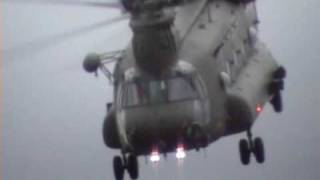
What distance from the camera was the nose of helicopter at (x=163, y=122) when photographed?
97.5ft

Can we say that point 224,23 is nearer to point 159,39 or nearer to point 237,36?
point 237,36

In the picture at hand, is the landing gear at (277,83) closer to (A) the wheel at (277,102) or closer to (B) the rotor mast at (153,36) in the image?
(A) the wheel at (277,102)

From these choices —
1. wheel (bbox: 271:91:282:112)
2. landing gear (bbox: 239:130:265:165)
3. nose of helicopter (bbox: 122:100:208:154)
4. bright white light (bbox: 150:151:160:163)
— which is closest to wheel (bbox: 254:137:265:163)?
landing gear (bbox: 239:130:265:165)

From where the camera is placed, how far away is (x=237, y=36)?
34.9m

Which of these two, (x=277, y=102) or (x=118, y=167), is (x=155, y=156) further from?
(x=277, y=102)

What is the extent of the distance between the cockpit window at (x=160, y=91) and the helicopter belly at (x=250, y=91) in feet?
7.80

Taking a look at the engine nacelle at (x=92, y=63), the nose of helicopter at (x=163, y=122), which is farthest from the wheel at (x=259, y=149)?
the engine nacelle at (x=92, y=63)

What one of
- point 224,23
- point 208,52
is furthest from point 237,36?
point 208,52

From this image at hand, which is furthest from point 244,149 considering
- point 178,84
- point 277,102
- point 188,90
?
point 178,84

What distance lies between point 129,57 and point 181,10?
295 centimetres

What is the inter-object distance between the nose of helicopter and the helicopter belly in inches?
102

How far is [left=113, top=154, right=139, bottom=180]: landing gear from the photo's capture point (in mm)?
32188

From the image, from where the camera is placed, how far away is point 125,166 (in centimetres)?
3241

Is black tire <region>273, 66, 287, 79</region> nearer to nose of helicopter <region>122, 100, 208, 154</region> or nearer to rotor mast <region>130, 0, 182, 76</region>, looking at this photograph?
nose of helicopter <region>122, 100, 208, 154</region>
